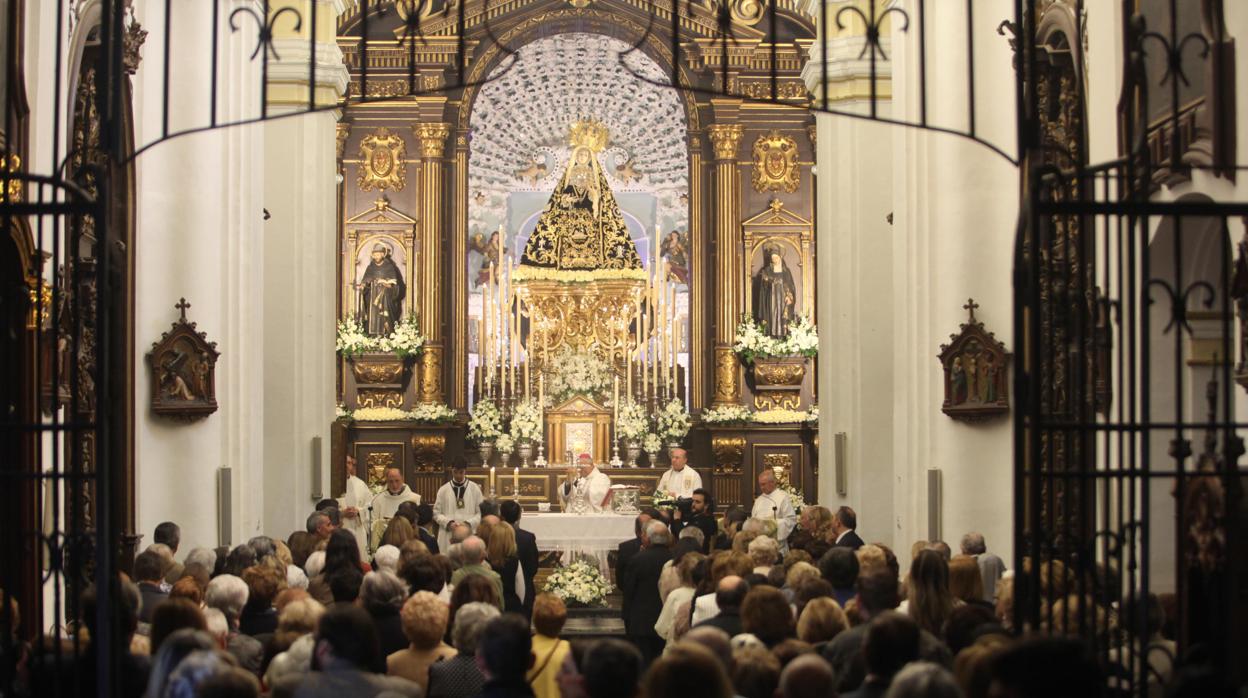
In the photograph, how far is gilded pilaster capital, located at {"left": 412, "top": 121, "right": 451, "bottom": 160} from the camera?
89.0 feet

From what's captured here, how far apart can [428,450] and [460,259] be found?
10.2 feet

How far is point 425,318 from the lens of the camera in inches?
1066

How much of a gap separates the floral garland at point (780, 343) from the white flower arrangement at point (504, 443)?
11.8ft

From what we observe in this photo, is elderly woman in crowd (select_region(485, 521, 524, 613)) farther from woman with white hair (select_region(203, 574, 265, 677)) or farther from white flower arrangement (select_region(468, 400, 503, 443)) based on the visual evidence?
white flower arrangement (select_region(468, 400, 503, 443))

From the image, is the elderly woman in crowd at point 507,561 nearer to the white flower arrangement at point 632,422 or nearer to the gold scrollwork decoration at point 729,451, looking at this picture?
the white flower arrangement at point 632,422

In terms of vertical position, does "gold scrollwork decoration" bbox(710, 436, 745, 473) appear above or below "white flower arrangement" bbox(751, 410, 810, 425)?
below

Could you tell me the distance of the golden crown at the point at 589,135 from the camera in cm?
2797

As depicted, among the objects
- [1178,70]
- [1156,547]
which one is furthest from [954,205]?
[1178,70]

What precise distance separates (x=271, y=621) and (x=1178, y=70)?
5.39 m

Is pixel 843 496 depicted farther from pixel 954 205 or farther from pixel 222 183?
pixel 222 183

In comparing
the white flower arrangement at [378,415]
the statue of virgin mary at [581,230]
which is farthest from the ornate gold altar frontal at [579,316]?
the white flower arrangement at [378,415]

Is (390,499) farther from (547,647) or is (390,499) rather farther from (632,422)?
(547,647)

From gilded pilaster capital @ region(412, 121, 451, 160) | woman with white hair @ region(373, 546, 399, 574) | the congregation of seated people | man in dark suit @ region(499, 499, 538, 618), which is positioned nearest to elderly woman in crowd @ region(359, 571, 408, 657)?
the congregation of seated people

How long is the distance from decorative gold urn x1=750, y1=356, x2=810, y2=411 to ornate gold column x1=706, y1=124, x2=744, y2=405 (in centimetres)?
40
